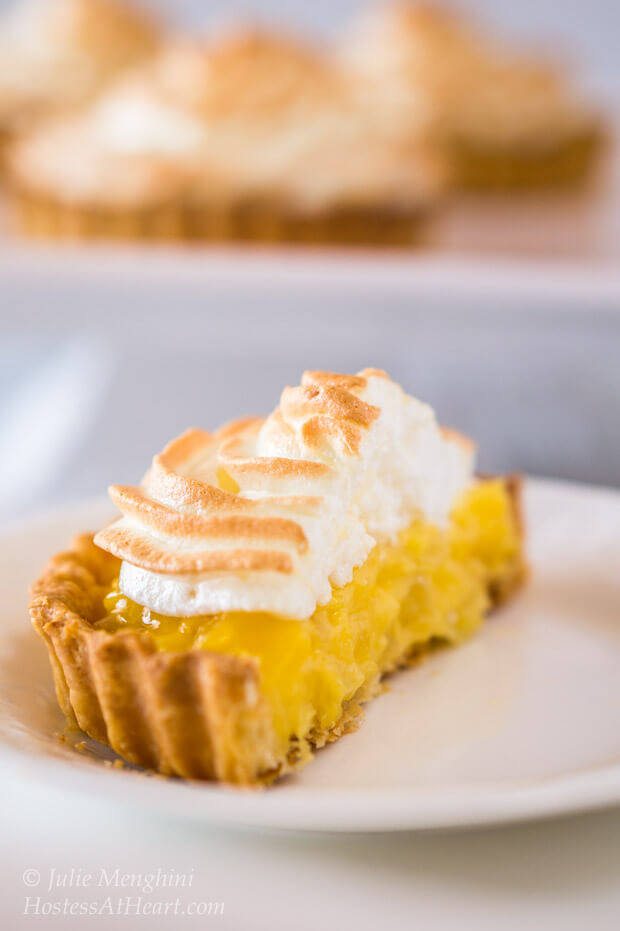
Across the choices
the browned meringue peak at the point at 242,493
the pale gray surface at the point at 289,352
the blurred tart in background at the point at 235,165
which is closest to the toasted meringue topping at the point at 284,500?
the browned meringue peak at the point at 242,493

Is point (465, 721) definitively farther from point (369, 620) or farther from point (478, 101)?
point (478, 101)

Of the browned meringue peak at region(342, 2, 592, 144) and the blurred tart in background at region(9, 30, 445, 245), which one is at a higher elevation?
the browned meringue peak at region(342, 2, 592, 144)

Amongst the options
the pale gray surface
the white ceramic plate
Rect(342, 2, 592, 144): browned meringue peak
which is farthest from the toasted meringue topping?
Rect(342, 2, 592, 144): browned meringue peak

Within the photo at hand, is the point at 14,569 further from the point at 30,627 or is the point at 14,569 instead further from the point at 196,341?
the point at 196,341

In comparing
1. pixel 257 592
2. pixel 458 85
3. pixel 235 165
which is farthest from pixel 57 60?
pixel 257 592

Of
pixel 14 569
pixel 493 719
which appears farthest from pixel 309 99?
pixel 493 719

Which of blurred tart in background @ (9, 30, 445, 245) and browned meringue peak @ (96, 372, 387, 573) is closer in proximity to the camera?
browned meringue peak @ (96, 372, 387, 573)

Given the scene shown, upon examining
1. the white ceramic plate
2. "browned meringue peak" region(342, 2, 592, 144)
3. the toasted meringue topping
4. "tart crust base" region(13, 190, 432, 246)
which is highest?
"browned meringue peak" region(342, 2, 592, 144)

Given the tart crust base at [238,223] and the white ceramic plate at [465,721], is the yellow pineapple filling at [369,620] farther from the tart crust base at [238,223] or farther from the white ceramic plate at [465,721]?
the tart crust base at [238,223]

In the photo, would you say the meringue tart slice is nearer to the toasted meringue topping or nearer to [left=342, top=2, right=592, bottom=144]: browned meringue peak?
the toasted meringue topping
